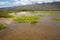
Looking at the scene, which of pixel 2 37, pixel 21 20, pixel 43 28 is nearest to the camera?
pixel 2 37

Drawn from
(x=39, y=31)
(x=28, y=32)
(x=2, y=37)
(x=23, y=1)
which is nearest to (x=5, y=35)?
(x=2, y=37)

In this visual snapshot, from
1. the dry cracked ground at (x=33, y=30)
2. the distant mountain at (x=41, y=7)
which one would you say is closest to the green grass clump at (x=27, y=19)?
the dry cracked ground at (x=33, y=30)

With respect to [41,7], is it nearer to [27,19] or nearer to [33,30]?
[27,19]

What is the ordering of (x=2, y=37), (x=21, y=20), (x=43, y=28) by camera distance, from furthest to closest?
(x=21, y=20), (x=43, y=28), (x=2, y=37)

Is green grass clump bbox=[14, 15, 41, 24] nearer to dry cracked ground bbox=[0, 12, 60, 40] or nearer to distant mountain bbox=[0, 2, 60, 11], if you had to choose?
dry cracked ground bbox=[0, 12, 60, 40]

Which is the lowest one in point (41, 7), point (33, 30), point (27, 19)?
point (33, 30)

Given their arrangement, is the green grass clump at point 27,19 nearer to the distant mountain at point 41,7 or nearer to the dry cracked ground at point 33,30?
the dry cracked ground at point 33,30

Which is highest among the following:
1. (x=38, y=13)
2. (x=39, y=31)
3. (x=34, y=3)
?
(x=34, y=3)

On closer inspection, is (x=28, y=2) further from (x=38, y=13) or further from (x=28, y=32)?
(x=28, y=32)

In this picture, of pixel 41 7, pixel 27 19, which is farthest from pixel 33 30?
pixel 41 7

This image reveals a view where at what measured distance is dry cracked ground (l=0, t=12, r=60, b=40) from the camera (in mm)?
2230

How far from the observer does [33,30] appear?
7.97 ft

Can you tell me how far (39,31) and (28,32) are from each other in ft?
0.64

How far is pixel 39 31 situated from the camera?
238 cm
